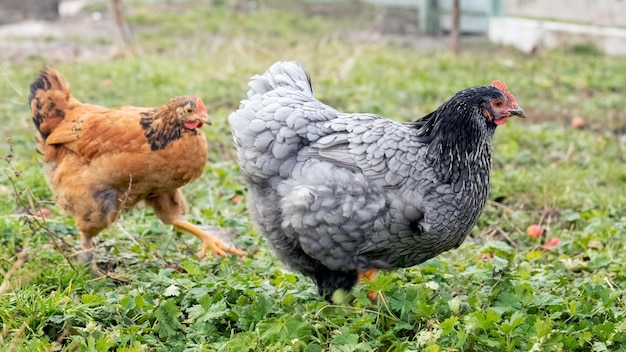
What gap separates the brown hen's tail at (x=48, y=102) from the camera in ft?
17.5

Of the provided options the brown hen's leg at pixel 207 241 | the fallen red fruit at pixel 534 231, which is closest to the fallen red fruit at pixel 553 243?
the fallen red fruit at pixel 534 231

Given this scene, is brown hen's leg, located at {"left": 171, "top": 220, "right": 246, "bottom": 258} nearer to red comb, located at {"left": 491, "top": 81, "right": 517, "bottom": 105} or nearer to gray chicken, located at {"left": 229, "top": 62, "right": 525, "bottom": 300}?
gray chicken, located at {"left": 229, "top": 62, "right": 525, "bottom": 300}

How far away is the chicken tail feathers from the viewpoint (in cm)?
402

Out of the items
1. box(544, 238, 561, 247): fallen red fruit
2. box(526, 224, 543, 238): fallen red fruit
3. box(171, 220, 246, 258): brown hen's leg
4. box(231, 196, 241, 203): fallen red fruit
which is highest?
box(171, 220, 246, 258): brown hen's leg

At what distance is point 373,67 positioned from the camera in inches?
433

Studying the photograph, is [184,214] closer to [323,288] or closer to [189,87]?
[323,288]

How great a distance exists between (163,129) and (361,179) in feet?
4.76

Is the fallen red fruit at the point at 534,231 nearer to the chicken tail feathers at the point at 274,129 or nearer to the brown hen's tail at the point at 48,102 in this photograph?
the chicken tail feathers at the point at 274,129

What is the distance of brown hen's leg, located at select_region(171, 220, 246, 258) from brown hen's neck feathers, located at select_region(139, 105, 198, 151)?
721mm

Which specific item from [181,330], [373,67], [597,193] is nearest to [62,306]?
[181,330]

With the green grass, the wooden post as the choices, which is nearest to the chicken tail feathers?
the green grass

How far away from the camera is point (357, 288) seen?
4035mm

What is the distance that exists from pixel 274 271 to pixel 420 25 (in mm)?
11400

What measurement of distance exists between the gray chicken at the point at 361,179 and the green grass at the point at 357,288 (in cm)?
21
